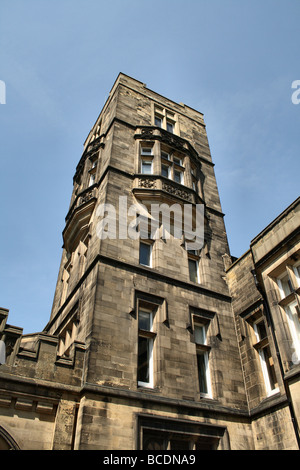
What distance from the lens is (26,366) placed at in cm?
989

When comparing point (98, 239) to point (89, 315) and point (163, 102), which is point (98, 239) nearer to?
point (89, 315)

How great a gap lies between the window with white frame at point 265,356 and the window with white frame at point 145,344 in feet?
11.9

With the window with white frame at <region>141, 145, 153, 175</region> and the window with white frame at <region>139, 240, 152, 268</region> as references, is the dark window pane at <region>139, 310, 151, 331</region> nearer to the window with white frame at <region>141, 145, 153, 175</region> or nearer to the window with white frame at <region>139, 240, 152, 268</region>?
the window with white frame at <region>139, 240, 152, 268</region>

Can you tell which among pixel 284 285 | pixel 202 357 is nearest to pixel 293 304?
pixel 284 285

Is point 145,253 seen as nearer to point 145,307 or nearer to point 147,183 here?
point 145,307

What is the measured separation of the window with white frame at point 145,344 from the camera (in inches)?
443

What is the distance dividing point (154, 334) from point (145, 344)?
A: 41cm

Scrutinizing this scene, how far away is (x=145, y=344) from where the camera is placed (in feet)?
39.3

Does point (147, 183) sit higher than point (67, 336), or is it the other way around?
point (147, 183)

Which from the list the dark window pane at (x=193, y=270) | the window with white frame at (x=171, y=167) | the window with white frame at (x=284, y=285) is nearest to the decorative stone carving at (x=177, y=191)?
the window with white frame at (x=171, y=167)

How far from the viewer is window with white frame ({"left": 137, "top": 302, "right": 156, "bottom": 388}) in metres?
11.2

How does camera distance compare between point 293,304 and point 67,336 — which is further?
point 67,336

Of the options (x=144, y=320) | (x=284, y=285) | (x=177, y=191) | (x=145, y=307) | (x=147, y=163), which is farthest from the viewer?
(x=147, y=163)
